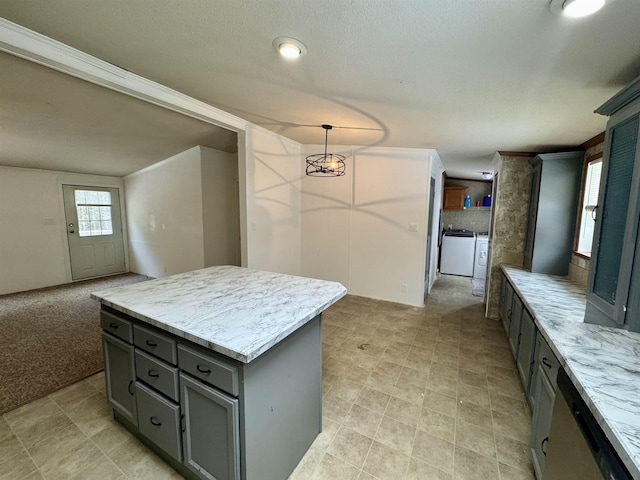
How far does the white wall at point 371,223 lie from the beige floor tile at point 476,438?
7.53ft

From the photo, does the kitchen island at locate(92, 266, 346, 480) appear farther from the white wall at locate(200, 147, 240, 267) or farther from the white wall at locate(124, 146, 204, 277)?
the white wall at locate(124, 146, 204, 277)

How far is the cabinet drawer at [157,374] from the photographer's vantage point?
1.37 meters

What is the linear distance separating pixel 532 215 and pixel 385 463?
3.03 metres

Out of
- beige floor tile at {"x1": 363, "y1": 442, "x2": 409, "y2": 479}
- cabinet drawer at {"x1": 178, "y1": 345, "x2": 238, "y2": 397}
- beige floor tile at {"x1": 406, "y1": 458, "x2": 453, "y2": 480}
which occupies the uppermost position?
cabinet drawer at {"x1": 178, "y1": 345, "x2": 238, "y2": 397}

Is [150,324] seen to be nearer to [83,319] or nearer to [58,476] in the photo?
[58,476]

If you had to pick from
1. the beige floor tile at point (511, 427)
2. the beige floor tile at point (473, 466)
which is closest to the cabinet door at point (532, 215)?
the beige floor tile at point (511, 427)

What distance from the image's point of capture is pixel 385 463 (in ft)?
5.19

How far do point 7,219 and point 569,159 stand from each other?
7729 millimetres

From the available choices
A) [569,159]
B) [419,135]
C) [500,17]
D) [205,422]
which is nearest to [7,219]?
[205,422]

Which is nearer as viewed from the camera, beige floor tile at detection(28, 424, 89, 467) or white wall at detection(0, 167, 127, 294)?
beige floor tile at detection(28, 424, 89, 467)

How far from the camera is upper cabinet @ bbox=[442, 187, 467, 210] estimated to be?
20.9ft

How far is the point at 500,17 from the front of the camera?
1164 mm

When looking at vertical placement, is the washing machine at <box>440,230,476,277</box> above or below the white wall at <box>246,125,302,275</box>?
below

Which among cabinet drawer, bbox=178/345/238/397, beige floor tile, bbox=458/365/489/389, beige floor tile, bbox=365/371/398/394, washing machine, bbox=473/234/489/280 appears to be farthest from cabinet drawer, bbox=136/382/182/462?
washing machine, bbox=473/234/489/280
